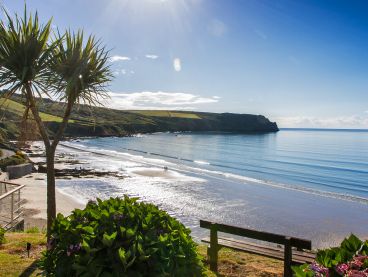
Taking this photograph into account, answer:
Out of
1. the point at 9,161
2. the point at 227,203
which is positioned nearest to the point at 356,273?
the point at 227,203

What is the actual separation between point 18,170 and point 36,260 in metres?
38.9

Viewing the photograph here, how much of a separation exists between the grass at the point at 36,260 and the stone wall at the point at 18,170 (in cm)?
3357

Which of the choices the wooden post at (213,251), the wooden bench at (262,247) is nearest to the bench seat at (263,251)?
the wooden bench at (262,247)

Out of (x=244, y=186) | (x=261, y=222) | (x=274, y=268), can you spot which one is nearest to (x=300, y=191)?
(x=244, y=186)

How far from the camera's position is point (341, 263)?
358cm

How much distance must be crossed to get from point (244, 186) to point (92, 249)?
40134 mm

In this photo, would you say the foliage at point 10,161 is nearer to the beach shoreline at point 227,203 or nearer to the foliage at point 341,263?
the beach shoreline at point 227,203

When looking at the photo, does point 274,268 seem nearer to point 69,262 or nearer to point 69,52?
point 69,262

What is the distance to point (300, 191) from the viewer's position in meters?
42.8

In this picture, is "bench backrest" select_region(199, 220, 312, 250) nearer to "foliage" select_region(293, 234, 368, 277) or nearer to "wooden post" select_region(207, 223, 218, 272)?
"wooden post" select_region(207, 223, 218, 272)

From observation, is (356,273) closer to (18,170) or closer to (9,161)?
(18,170)

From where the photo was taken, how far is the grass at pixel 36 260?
29.3ft

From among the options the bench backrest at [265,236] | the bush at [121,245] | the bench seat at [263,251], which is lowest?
the bench seat at [263,251]

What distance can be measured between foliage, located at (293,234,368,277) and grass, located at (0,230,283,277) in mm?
5843
